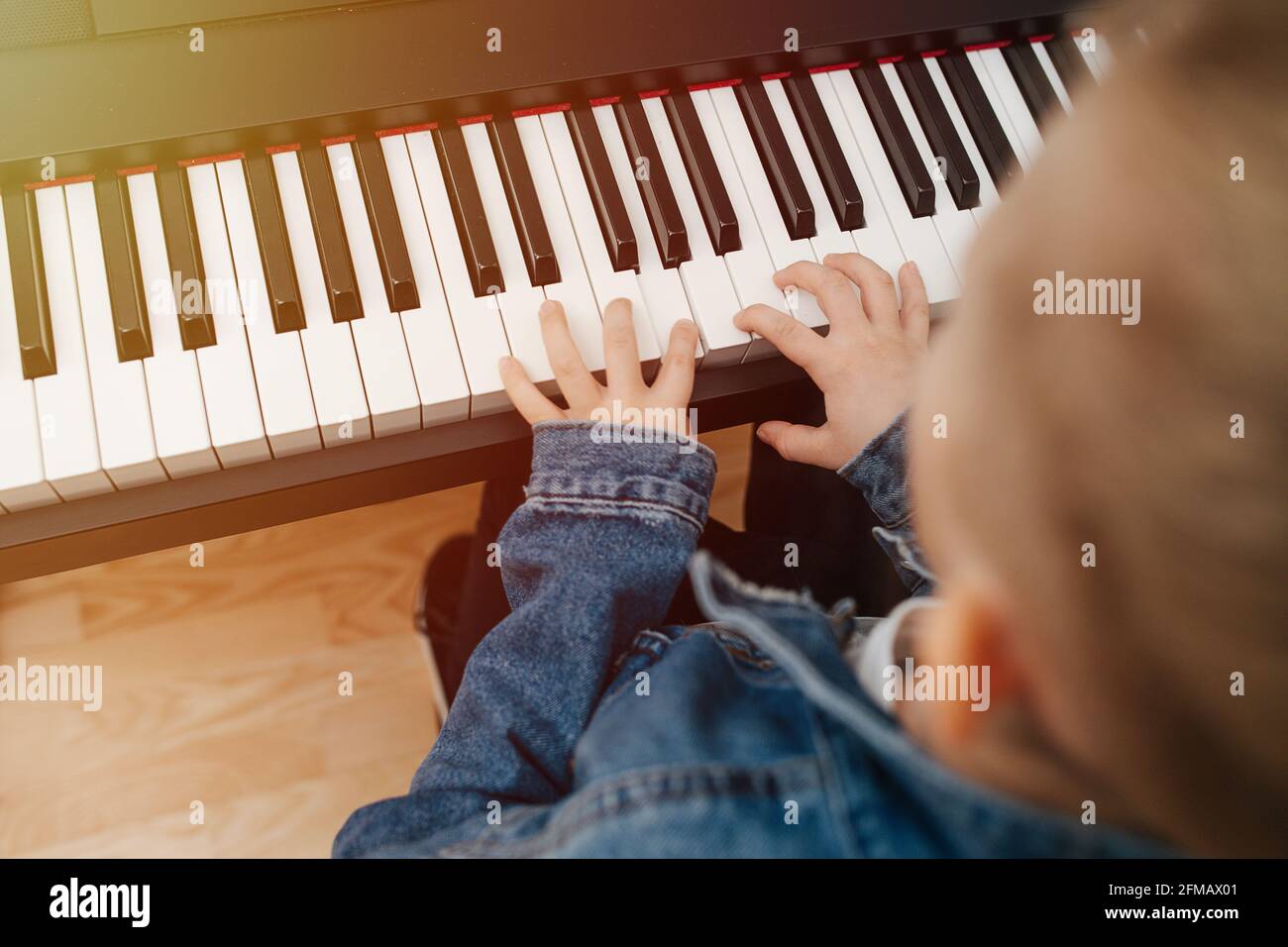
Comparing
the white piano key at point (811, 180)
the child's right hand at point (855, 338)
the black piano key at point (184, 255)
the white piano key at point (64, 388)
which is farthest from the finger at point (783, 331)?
the white piano key at point (64, 388)

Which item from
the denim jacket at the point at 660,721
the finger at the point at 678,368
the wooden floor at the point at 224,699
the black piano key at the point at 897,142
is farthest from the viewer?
→ the wooden floor at the point at 224,699

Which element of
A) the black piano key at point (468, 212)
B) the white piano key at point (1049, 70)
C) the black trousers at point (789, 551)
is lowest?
the black trousers at point (789, 551)

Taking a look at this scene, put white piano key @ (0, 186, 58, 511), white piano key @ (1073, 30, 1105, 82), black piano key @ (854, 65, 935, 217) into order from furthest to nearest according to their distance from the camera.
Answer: white piano key @ (1073, 30, 1105, 82)
black piano key @ (854, 65, 935, 217)
white piano key @ (0, 186, 58, 511)

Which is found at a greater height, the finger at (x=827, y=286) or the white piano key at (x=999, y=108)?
the white piano key at (x=999, y=108)

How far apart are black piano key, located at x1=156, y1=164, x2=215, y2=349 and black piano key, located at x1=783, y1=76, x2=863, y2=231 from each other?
665mm

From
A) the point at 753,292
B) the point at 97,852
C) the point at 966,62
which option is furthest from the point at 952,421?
the point at 97,852

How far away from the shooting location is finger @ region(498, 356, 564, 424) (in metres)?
0.86

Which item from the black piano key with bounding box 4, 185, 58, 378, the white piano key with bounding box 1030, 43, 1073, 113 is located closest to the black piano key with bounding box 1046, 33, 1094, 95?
the white piano key with bounding box 1030, 43, 1073, 113

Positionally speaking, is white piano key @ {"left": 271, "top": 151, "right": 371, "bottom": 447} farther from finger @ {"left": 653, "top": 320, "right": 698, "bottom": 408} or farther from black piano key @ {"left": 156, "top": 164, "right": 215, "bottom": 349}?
finger @ {"left": 653, "top": 320, "right": 698, "bottom": 408}

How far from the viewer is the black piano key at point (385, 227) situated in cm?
87

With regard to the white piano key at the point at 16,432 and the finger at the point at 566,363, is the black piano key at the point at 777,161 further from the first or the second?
the white piano key at the point at 16,432

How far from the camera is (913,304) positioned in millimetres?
963

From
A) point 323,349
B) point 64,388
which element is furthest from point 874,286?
point 64,388

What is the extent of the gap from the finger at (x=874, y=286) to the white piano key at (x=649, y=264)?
184mm
